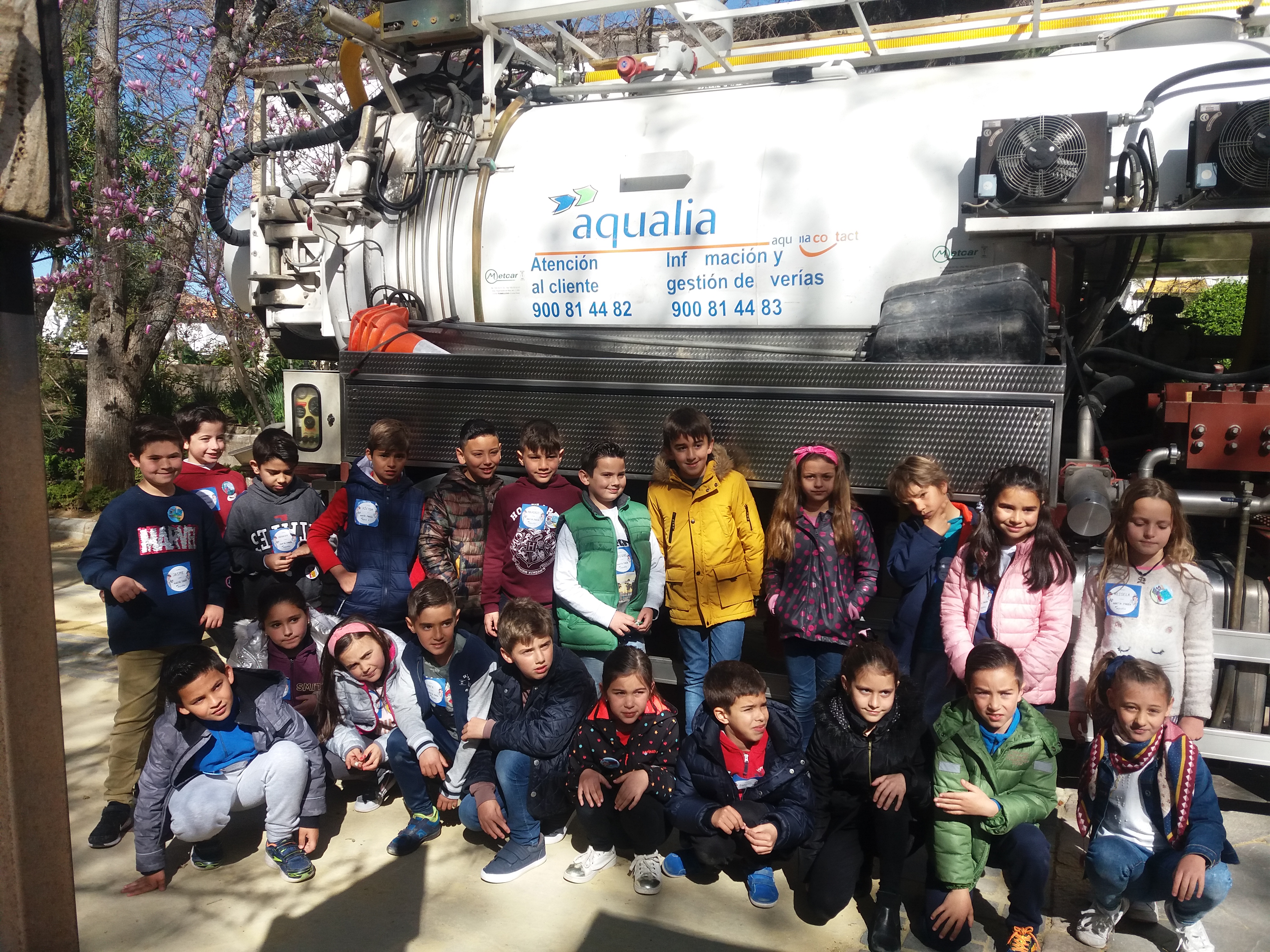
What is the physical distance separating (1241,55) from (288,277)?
173 inches

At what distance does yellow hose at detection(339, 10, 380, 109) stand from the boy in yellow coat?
307 cm

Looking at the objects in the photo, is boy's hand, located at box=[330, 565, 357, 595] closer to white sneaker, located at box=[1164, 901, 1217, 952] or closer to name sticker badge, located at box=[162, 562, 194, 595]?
name sticker badge, located at box=[162, 562, 194, 595]

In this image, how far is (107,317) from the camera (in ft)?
29.7

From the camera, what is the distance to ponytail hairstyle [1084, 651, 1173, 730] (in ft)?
8.40

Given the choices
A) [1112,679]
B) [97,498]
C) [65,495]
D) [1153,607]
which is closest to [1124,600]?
[1153,607]

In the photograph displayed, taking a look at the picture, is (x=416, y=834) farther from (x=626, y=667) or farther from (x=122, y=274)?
(x=122, y=274)

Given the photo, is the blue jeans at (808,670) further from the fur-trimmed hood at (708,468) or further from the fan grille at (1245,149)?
the fan grille at (1245,149)

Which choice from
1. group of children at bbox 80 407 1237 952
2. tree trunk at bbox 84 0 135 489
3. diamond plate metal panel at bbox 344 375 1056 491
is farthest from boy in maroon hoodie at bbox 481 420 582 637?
tree trunk at bbox 84 0 135 489

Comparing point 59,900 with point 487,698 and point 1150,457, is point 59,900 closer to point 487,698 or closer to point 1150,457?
point 487,698

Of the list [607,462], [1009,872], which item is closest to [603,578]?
[607,462]

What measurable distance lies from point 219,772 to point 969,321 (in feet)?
9.46

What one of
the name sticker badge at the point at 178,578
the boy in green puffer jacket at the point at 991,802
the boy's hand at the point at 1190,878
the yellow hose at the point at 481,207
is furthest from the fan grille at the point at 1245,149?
the name sticker badge at the point at 178,578

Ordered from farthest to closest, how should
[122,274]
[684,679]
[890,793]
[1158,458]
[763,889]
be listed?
[122,274] < [684,679] < [1158,458] < [763,889] < [890,793]

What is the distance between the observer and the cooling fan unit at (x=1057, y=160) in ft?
11.4
